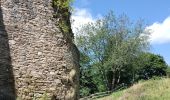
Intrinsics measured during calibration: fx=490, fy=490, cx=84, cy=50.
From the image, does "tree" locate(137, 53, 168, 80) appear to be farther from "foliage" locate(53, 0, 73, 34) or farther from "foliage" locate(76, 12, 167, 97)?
"foliage" locate(53, 0, 73, 34)

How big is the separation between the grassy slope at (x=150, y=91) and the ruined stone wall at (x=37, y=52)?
1923 cm

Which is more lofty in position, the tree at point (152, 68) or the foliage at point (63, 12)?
the tree at point (152, 68)

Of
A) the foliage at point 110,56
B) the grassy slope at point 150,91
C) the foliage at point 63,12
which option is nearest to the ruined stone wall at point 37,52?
the foliage at point 63,12

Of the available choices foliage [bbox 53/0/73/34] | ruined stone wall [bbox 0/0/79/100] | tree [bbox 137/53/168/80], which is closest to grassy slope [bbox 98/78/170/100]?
foliage [bbox 53/0/73/34]

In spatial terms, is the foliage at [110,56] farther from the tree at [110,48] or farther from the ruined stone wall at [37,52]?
the ruined stone wall at [37,52]

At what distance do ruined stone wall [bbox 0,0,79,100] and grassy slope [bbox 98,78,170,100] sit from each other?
757 inches

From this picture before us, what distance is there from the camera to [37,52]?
42.0 feet

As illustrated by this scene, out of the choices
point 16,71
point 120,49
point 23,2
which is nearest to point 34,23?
point 23,2

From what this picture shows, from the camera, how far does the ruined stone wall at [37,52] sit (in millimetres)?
12477

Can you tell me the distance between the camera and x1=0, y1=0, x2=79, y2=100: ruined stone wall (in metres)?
12.5

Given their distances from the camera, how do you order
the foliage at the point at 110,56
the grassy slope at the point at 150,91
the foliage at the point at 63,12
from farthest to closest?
the foliage at the point at 110,56 → the grassy slope at the point at 150,91 → the foliage at the point at 63,12

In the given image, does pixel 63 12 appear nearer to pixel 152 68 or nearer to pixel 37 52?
pixel 37 52

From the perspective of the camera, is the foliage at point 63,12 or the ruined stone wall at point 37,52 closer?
the ruined stone wall at point 37,52

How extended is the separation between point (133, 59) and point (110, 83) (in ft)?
14.2
